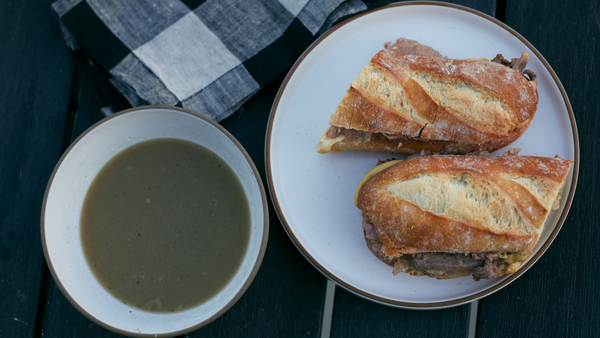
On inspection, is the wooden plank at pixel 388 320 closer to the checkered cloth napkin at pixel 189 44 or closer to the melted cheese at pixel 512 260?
the melted cheese at pixel 512 260

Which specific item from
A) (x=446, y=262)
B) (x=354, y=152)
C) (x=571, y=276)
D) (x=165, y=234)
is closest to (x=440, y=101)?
(x=354, y=152)

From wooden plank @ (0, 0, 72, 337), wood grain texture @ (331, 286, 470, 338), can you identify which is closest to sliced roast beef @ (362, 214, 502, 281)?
wood grain texture @ (331, 286, 470, 338)

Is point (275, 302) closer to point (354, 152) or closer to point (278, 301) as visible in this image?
point (278, 301)

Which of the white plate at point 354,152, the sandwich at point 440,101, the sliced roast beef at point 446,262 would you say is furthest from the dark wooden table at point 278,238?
the sandwich at point 440,101

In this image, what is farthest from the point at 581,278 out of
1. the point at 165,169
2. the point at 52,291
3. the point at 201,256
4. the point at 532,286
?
the point at 52,291

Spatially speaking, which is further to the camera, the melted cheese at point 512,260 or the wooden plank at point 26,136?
the wooden plank at point 26,136

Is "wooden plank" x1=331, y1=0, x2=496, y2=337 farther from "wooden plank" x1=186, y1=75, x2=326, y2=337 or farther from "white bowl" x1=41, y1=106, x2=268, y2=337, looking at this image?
"white bowl" x1=41, y1=106, x2=268, y2=337
